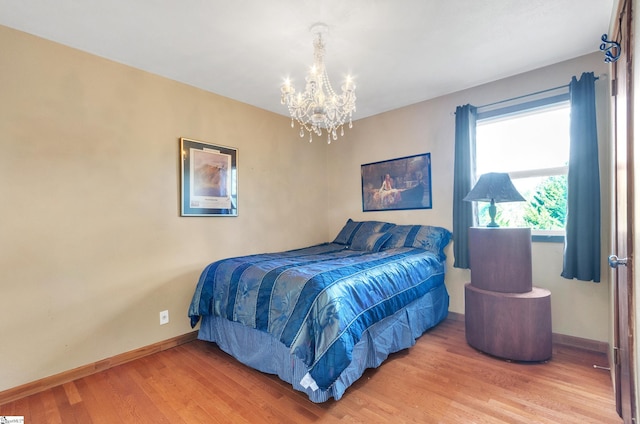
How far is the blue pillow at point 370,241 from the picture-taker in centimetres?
328

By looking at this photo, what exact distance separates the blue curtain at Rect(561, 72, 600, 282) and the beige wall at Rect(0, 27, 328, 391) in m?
3.06

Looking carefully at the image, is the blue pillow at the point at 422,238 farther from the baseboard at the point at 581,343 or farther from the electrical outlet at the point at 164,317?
the electrical outlet at the point at 164,317

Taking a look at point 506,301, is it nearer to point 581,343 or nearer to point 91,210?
point 581,343

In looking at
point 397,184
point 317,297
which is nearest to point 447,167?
point 397,184

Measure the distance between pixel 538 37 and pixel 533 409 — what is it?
8.29ft

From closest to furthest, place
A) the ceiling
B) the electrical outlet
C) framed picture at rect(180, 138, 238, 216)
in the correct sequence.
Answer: the ceiling < the electrical outlet < framed picture at rect(180, 138, 238, 216)

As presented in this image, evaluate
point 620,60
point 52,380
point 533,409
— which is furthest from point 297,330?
point 620,60

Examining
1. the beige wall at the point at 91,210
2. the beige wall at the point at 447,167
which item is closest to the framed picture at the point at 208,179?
the beige wall at the point at 91,210

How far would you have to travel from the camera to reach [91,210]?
226 centimetres

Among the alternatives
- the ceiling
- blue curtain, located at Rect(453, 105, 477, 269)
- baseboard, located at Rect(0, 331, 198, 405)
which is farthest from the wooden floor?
the ceiling

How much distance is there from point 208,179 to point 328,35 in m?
1.71

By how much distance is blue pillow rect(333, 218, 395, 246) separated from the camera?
140 inches

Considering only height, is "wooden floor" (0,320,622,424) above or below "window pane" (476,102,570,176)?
below

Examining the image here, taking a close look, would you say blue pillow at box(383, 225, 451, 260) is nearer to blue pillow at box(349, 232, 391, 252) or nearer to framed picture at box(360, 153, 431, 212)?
blue pillow at box(349, 232, 391, 252)
